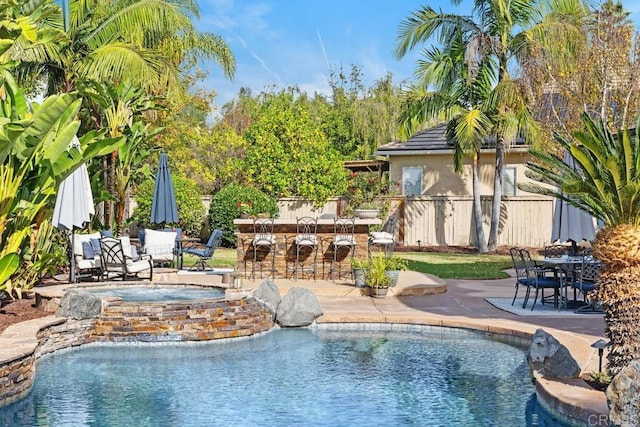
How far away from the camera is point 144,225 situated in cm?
2502

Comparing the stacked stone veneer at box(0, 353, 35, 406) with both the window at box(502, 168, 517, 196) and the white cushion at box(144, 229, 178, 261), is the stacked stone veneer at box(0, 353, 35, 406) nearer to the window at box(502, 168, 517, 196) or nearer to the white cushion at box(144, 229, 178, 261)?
the white cushion at box(144, 229, 178, 261)

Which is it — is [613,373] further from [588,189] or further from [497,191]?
[497,191]

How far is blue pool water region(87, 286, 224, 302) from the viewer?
1222 cm

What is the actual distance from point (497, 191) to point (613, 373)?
18.3 meters

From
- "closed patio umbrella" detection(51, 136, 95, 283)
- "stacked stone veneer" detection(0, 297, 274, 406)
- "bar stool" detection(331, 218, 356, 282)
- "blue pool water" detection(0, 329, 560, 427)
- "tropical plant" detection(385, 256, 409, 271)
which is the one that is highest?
"closed patio umbrella" detection(51, 136, 95, 283)

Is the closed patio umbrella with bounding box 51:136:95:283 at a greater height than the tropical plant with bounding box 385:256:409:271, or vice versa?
the closed patio umbrella with bounding box 51:136:95:283

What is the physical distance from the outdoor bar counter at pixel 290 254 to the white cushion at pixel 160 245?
1.64 metres

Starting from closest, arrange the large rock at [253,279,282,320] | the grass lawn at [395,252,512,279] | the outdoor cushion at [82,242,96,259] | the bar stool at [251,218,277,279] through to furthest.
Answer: the large rock at [253,279,282,320] < the outdoor cushion at [82,242,96,259] < the bar stool at [251,218,277,279] < the grass lawn at [395,252,512,279]

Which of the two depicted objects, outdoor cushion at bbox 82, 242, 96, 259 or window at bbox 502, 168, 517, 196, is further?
window at bbox 502, 168, 517, 196

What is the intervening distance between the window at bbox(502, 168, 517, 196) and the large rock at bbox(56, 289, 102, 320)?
19228mm

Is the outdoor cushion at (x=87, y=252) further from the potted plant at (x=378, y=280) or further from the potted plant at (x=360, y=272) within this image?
the potted plant at (x=378, y=280)

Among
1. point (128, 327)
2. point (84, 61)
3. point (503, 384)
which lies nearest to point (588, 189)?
point (503, 384)

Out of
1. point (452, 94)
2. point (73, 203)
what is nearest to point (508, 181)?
point (452, 94)

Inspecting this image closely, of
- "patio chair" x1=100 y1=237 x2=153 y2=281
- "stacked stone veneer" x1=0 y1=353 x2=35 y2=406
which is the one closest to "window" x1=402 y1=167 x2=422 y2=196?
"patio chair" x1=100 y1=237 x2=153 y2=281
